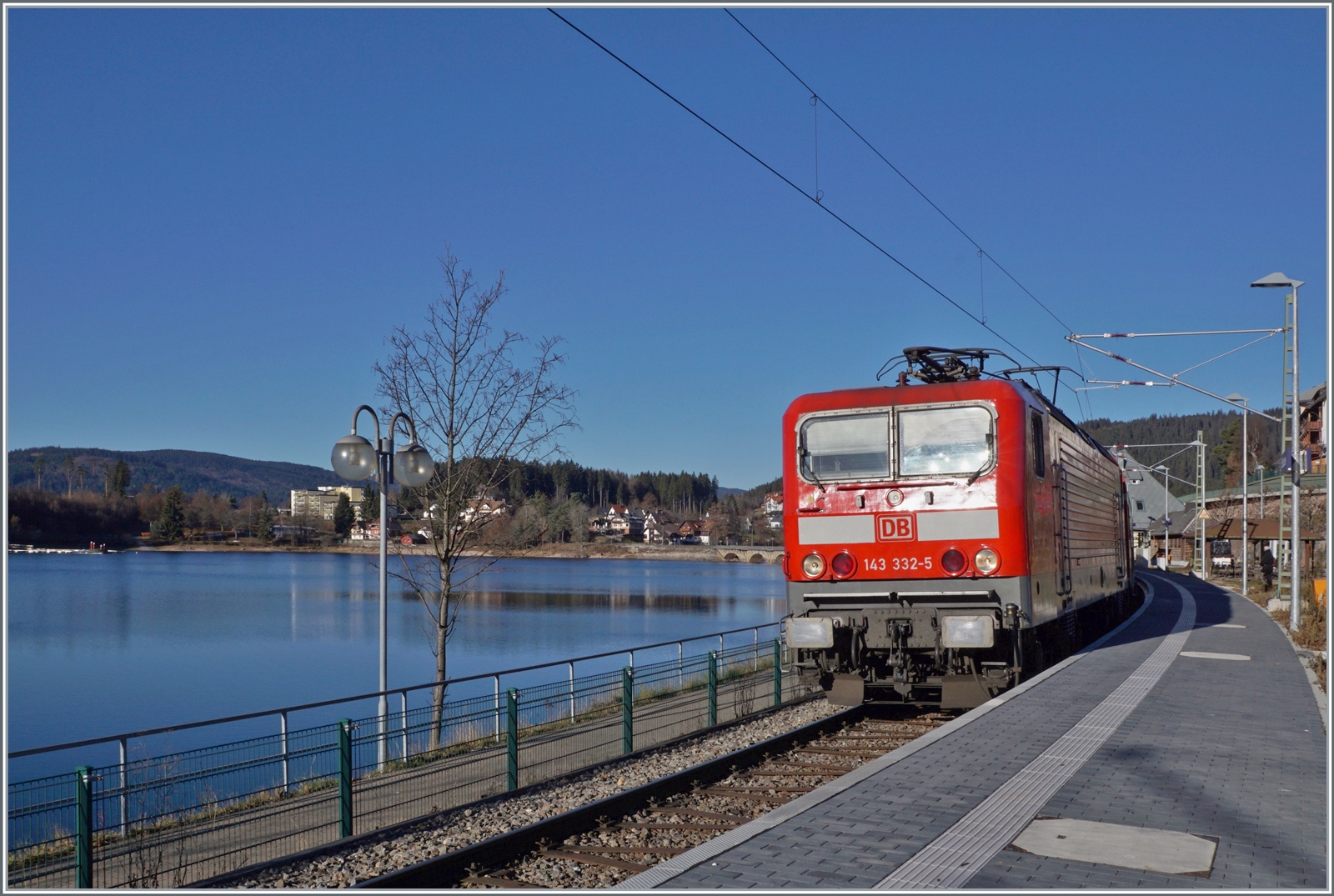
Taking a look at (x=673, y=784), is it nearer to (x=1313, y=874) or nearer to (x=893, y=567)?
(x=893, y=567)

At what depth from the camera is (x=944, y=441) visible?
1288 cm

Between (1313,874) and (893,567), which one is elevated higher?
(893,567)

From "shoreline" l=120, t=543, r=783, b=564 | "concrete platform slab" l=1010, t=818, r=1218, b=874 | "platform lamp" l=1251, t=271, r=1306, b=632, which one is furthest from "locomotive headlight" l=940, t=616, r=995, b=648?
"shoreline" l=120, t=543, r=783, b=564

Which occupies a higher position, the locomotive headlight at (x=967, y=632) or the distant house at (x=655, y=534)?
the locomotive headlight at (x=967, y=632)

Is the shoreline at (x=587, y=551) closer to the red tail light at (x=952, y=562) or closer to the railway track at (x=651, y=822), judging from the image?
the red tail light at (x=952, y=562)

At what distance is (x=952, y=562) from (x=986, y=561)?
1.24ft

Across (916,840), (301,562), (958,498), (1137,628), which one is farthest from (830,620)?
(301,562)

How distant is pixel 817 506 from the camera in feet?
43.8

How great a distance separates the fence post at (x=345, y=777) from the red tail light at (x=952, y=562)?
21.9 ft

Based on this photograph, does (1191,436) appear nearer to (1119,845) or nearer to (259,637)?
(259,637)

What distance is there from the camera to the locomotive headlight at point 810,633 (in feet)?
42.1

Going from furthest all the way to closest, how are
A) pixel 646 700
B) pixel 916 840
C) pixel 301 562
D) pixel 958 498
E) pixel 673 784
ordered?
1. pixel 301 562
2. pixel 646 700
3. pixel 958 498
4. pixel 673 784
5. pixel 916 840

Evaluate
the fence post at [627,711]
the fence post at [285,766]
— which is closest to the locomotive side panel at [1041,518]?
the fence post at [627,711]

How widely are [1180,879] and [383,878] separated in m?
4.49
